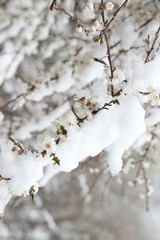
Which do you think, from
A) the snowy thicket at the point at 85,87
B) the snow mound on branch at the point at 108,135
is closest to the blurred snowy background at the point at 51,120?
the snowy thicket at the point at 85,87

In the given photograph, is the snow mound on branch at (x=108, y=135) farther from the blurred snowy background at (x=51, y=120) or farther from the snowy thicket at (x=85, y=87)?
the blurred snowy background at (x=51, y=120)

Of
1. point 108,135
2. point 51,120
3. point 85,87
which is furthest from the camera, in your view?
point 51,120

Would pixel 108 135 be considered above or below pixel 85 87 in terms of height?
below

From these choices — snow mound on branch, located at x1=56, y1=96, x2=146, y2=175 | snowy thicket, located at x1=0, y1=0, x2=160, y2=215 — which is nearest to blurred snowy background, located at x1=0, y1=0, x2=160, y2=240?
snowy thicket, located at x1=0, y1=0, x2=160, y2=215

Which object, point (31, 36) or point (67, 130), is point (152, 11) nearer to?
point (31, 36)

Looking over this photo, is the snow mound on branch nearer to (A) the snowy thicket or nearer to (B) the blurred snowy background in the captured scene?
(A) the snowy thicket

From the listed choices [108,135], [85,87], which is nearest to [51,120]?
[85,87]

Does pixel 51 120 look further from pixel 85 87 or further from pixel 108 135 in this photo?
pixel 108 135

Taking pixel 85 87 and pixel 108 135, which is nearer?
pixel 108 135

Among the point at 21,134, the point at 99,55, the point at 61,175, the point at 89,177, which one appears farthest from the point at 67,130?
the point at 61,175
